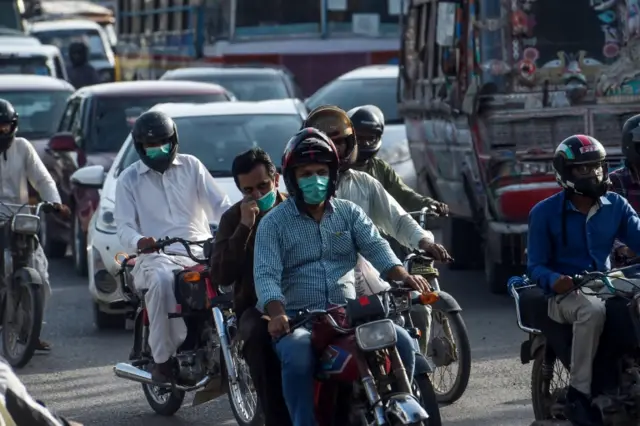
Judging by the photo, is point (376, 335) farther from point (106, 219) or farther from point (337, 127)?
point (106, 219)

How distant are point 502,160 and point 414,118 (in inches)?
125

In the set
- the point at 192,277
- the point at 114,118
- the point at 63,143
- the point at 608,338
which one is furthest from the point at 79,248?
the point at 608,338

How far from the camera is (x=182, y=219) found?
938 centimetres

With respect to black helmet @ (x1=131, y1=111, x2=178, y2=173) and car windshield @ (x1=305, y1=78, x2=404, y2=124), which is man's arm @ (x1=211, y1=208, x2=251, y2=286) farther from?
car windshield @ (x1=305, y1=78, x2=404, y2=124)

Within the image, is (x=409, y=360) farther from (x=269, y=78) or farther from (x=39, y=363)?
(x=269, y=78)

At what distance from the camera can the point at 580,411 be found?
22.9 ft

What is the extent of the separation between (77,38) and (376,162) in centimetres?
3006

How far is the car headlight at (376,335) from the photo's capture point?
20.0ft

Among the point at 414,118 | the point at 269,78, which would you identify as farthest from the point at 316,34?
the point at 414,118

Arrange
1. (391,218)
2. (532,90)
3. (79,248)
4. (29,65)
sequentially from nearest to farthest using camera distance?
(391,218), (532,90), (79,248), (29,65)

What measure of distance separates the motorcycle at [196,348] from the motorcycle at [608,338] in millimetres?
1535

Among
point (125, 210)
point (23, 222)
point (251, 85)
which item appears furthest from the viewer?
point (251, 85)

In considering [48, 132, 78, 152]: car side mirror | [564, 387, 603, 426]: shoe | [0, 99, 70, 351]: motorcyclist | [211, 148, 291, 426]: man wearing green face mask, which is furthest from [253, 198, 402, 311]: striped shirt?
[48, 132, 78, 152]: car side mirror

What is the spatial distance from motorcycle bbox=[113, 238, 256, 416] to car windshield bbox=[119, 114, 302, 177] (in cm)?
321
